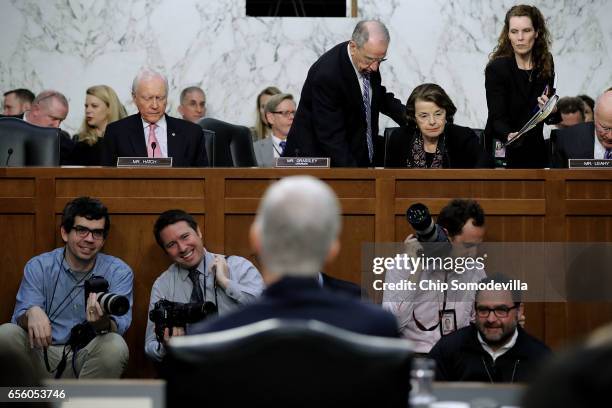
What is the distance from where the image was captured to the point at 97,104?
8227mm

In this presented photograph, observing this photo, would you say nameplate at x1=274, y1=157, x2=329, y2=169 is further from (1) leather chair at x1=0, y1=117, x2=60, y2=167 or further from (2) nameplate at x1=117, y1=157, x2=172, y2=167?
(1) leather chair at x1=0, y1=117, x2=60, y2=167

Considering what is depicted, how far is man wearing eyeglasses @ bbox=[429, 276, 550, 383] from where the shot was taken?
17.5 ft

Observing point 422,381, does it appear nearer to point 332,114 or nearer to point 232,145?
point 332,114

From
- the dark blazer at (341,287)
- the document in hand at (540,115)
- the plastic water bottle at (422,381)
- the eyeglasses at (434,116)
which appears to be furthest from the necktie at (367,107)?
the plastic water bottle at (422,381)

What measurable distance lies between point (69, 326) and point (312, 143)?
1.74 m

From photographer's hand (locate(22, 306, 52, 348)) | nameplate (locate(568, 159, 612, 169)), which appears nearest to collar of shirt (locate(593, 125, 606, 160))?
nameplate (locate(568, 159, 612, 169))

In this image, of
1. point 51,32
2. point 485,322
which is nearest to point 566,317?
point 485,322

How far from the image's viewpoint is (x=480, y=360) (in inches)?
212

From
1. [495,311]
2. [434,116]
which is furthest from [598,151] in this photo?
[495,311]

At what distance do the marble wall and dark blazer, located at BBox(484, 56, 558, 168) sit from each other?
120 inches

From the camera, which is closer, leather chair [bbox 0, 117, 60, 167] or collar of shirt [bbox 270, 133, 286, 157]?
leather chair [bbox 0, 117, 60, 167]

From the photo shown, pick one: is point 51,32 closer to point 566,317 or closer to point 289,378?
point 566,317

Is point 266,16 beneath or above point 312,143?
above

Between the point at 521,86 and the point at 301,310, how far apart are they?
4.64 m
